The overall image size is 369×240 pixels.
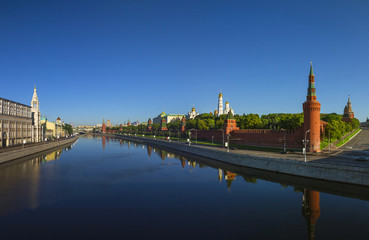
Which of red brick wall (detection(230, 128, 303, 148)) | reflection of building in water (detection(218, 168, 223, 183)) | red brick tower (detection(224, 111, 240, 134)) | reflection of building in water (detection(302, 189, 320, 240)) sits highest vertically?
red brick tower (detection(224, 111, 240, 134))

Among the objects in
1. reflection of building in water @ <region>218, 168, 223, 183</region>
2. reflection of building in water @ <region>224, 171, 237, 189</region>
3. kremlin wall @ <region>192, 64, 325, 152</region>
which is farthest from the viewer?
kremlin wall @ <region>192, 64, 325, 152</region>

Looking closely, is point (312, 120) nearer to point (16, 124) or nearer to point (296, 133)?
point (296, 133)

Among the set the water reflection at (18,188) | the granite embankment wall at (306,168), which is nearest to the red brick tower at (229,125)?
the granite embankment wall at (306,168)

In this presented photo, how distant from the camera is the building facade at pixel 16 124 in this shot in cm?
6706

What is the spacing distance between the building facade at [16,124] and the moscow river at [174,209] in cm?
3558

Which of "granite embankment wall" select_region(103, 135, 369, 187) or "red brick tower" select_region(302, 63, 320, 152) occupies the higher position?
"red brick tower" select_region(302, 63, 320, 152)

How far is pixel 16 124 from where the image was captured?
75.9 meters

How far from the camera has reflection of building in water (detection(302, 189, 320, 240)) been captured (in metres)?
21.1

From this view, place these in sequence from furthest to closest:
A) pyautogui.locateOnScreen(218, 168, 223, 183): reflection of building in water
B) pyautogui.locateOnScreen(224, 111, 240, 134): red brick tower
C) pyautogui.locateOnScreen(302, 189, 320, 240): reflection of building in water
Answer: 1. pyautogui.locateOnScreen(224, 111, 240, 134): red brick tower
2. pyautogui.locateOnScreen(218, 168, 223, 183): reflection of building in water
3. pyautogui.locateOnScreen(302, 189, 320, 240): reflection of building in water

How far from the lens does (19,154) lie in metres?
58.2

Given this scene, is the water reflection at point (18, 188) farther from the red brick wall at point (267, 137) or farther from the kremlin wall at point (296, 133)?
the red brick wall at point (267, 137)

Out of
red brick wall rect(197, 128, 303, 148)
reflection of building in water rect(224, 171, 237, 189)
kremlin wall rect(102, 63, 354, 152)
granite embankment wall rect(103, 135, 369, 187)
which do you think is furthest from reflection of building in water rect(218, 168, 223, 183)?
red brick wall rect(197, 128, 303, 148)

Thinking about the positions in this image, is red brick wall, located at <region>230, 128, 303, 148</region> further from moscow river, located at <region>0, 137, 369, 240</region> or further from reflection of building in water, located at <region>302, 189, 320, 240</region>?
reflection of building in water, located at <region>302, 189, 320, 240</region>

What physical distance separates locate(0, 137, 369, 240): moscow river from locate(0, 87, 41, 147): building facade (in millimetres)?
35576
